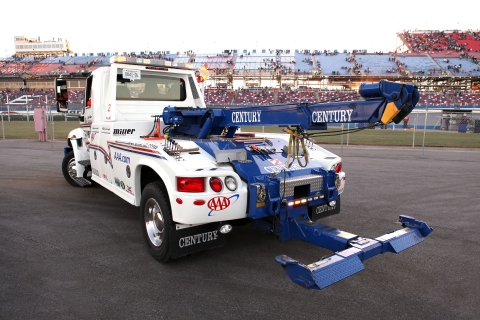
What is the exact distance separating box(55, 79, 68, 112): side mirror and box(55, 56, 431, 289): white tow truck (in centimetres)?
198

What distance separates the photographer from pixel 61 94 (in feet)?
23.0

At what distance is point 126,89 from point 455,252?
536cm

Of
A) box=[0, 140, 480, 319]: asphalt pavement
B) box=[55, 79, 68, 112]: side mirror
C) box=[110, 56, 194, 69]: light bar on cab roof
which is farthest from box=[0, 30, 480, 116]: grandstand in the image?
box=[0, 140, 480, 319]: asphalt pavement

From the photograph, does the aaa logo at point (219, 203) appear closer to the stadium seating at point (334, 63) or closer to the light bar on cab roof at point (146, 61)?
the light bar on cab roof at point (146, 61)

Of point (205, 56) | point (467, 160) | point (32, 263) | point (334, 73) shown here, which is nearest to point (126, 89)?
point (32, 263)

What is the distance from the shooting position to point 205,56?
229ft

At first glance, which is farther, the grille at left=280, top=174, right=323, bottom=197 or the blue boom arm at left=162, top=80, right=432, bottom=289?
the grille at left=280, top=174, right=323, bottom=197

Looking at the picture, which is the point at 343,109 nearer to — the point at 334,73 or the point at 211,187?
the point at 211,187

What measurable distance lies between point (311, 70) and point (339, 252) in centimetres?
6107

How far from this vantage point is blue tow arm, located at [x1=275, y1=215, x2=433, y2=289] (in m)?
2.97

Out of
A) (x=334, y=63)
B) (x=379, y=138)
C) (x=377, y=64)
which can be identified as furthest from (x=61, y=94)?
(x=377, y=64)

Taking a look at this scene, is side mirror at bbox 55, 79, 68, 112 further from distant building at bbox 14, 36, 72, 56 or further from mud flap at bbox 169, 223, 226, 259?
distant building at bbox 14, 36, 72, 56

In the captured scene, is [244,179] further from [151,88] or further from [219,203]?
[151,88]

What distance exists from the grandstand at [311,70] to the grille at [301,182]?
149ft
